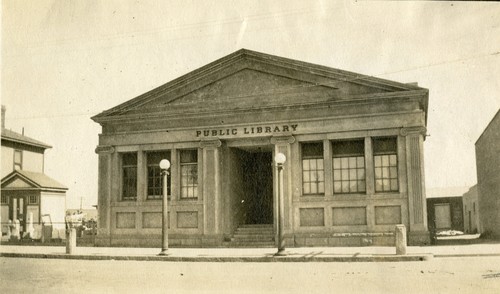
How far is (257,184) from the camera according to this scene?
2194cm

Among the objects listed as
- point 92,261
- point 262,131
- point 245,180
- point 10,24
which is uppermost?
point 10,24

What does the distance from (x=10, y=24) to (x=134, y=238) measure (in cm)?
1134

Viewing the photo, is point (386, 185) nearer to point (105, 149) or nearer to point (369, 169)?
point (369, 169)

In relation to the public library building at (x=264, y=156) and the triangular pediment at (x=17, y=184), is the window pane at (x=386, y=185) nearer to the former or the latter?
the public library building at (x=264, y=156)

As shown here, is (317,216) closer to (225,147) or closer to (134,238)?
(225,147)

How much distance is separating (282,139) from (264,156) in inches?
122

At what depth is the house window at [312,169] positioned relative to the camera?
62.1 ft

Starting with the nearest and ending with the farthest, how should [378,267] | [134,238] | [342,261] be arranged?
1. [378,267]
2. [342,261]
3. [134,238]

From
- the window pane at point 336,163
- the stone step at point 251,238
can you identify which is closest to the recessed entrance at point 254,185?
the stone step at point 251,238

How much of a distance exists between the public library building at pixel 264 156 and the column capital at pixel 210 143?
0.13 feet

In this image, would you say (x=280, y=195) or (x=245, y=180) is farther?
(x=245, y=180)

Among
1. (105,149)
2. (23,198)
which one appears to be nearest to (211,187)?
(105,149)

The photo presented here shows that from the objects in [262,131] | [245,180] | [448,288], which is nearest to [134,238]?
[245,180]

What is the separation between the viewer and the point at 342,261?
548 inches
